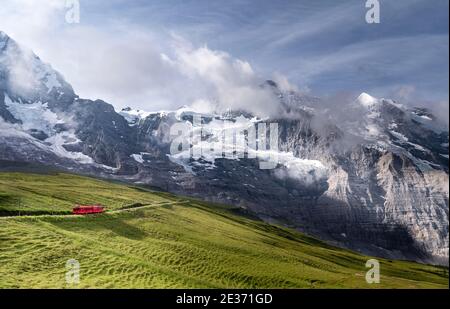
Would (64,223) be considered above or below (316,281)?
above

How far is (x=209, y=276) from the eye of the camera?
246 feet

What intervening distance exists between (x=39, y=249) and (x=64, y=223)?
1759 centimetres

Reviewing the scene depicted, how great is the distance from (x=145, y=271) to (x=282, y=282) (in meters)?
29.5

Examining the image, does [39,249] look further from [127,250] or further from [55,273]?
[127,250]

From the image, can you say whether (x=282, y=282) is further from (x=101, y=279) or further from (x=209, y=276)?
(x=101, y=279)

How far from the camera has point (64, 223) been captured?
80.4 meters

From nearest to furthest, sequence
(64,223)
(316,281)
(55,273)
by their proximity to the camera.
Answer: (55,273), (64,223), (316,281)

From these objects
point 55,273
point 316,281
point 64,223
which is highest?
point 64,223
